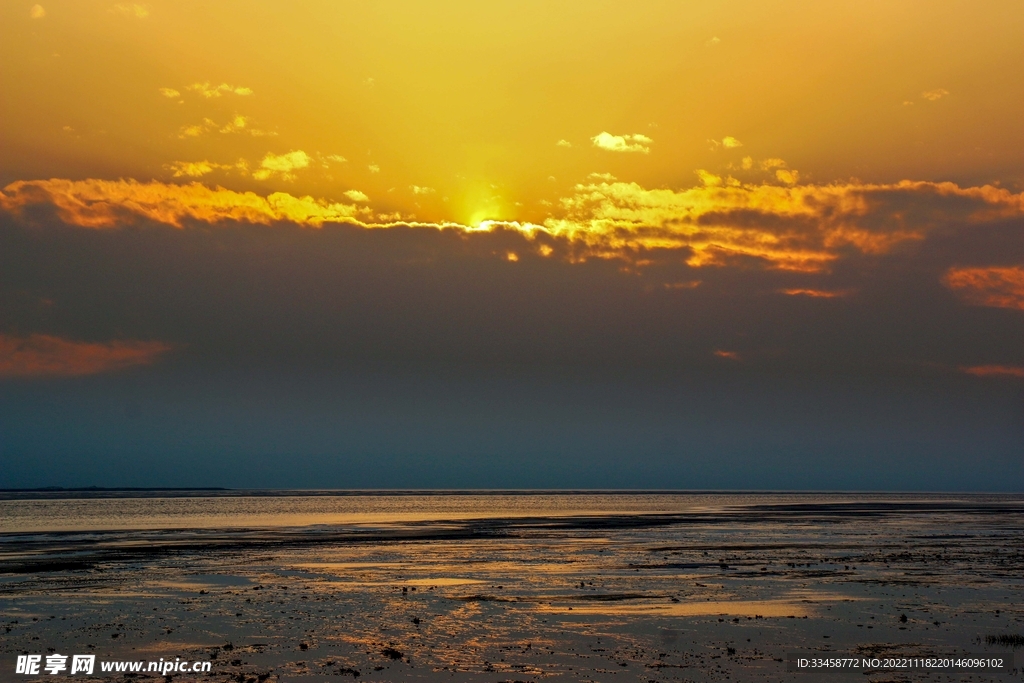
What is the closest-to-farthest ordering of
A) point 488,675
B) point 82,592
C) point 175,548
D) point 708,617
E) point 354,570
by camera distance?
point 488,675
point 708,617
point 82,592
point 354,570
point 175,548

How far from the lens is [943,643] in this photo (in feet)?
100

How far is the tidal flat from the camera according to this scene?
28.1 m

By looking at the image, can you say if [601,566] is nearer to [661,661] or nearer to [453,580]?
[453,580]

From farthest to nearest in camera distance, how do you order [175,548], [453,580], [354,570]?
[175,548] < [354,570] < [453,580]

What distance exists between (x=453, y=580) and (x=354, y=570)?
813 centimetres

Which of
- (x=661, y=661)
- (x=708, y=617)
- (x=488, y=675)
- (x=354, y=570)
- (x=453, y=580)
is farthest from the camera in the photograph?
(x=354, y=570)

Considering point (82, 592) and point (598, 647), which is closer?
point (598, 647)

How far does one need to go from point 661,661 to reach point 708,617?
8.44m

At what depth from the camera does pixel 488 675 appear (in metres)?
26.4

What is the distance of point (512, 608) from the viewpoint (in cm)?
3831

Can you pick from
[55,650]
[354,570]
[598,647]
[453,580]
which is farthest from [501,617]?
[354,570]

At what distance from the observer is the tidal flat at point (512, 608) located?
92.3ft

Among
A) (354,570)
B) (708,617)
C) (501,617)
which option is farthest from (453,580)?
(708,617)

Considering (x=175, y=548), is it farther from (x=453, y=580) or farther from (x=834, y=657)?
(x=834, y=657)
